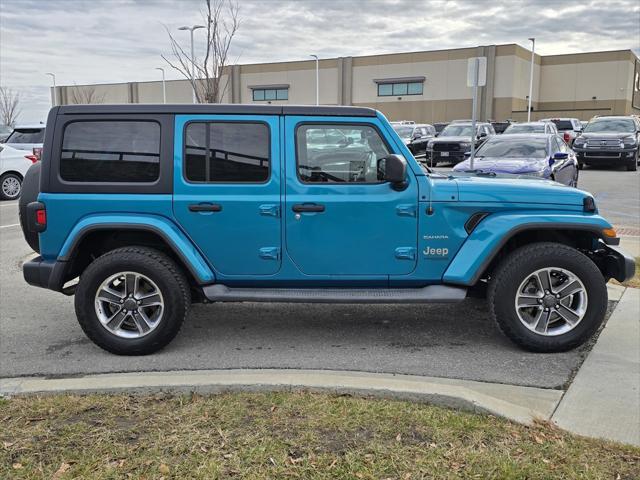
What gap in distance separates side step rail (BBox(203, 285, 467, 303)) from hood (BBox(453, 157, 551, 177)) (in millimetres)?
6817

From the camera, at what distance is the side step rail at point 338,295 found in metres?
4.59

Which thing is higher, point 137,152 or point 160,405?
point 137,152

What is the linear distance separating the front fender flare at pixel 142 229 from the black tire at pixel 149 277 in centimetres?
15

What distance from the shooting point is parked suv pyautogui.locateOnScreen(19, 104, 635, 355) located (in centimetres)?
454

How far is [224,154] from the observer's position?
15.1 feet

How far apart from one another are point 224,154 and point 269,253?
0.81m

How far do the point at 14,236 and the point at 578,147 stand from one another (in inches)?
720

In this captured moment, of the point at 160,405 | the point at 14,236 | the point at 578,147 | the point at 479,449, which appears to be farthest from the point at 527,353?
the point at 578,147

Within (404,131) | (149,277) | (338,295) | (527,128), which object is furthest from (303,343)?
(404,131)

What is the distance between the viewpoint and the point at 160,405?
11.9 feet

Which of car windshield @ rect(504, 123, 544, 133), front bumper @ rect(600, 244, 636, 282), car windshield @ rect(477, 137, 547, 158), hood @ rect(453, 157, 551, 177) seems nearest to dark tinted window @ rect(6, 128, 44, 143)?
hood @ rect(453, 157, 551, 177)

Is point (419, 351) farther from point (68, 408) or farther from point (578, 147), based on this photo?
point (578, 147)

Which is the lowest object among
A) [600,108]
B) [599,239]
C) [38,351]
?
[38,351]

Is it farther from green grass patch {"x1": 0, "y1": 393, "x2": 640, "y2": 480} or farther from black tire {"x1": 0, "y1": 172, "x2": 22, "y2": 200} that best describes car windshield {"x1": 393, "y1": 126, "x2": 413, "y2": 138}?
green grass patch {"x1": 0, "y1": 393, "x2": 640, "y2": 480}
